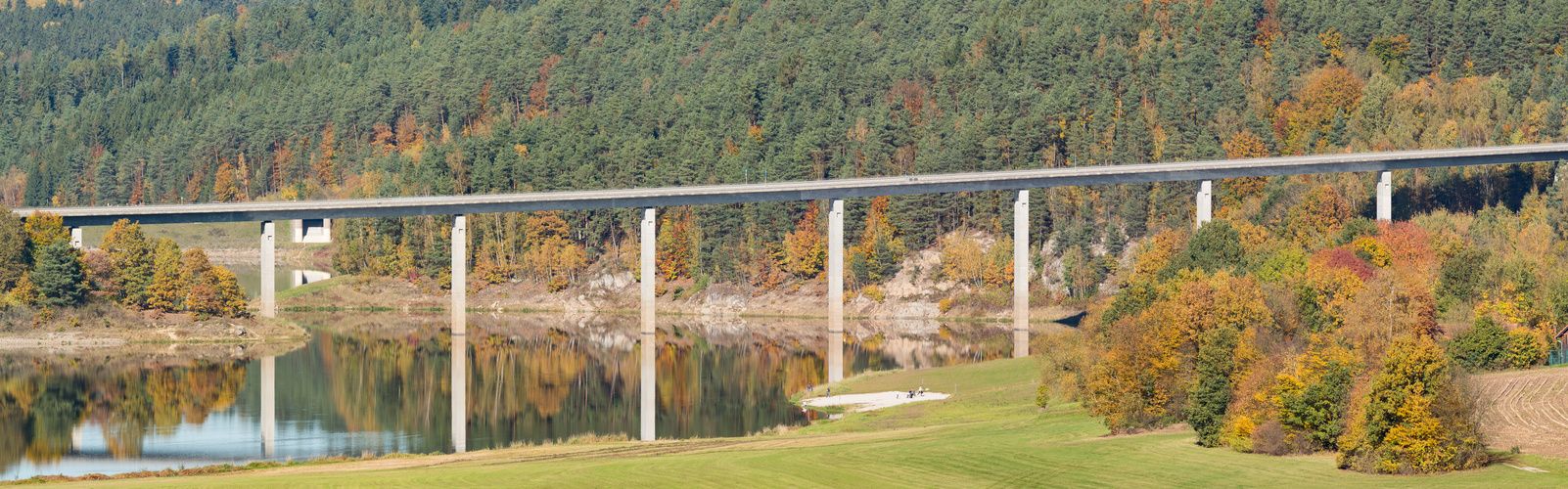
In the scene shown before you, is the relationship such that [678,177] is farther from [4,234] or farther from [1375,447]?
[1375,447]

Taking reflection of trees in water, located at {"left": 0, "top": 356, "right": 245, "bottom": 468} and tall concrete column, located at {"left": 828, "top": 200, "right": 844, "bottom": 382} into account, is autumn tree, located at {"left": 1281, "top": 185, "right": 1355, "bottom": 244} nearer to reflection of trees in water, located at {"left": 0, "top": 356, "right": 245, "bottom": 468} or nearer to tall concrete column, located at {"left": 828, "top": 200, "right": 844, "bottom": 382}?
tall concrete column, located at {"left": 828, "top": 200, "right": 844, "bottom": 382}

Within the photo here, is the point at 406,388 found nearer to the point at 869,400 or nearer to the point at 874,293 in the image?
the point at 869,400

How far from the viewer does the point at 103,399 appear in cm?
8956

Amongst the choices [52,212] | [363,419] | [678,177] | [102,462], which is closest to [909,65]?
[678,177]

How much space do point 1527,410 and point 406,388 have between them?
2390 inches

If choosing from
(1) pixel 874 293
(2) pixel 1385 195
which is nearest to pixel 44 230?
(1) pixel 874 293

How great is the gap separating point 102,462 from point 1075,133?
114 meters

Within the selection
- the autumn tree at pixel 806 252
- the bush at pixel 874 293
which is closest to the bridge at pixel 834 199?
the bush at pixel 874 293

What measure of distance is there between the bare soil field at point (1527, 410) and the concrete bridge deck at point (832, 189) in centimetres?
6740

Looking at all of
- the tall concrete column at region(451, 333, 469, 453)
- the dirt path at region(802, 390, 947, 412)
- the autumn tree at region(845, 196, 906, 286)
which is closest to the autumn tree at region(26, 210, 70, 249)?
the tall concrete column at region(451, 333, 469, 453)

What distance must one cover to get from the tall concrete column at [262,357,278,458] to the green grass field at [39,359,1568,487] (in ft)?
45.5

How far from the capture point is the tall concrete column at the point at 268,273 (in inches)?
5438

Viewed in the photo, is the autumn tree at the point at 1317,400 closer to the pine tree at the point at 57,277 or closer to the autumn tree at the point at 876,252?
the pine tree at the point at 57,277

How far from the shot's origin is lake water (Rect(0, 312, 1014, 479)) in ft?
245
